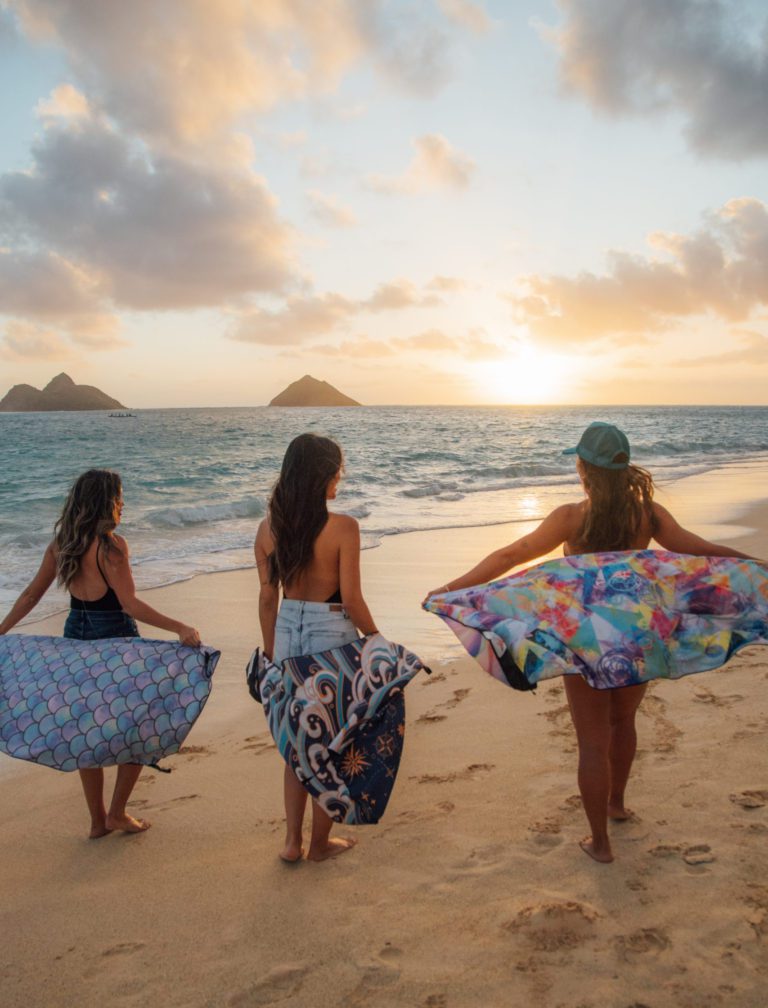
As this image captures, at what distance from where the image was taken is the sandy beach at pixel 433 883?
2.48 meters

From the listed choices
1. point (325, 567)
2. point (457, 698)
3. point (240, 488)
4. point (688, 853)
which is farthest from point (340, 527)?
point (240, 488)

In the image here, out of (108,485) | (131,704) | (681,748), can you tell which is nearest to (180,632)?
(131,704)

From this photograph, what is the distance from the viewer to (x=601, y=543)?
3.27 metres

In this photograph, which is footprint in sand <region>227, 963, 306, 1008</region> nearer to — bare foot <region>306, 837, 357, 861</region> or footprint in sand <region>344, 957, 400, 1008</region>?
footprint in sand <region>344, 957, 400, 1008</region>

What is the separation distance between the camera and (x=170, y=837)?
359 cm

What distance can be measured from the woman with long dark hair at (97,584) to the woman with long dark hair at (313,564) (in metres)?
0.65

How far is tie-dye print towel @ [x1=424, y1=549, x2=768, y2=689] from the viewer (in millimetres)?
2992

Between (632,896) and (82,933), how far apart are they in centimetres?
217

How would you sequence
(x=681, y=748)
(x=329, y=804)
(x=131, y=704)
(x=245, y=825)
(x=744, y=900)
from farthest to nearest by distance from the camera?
(x=681, y=748) → (x=245, y=825) → (x=131, y=704) → (x=329, y=804) → (x=744, y=900)

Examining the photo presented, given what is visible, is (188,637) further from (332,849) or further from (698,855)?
(698,855)

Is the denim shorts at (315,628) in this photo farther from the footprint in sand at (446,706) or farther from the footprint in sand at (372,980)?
the footprint in sand at (446,706)

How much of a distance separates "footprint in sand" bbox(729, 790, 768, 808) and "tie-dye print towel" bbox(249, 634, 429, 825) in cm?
170

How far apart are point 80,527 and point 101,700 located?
0.86 meters

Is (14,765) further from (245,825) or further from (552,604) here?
(552,604)
